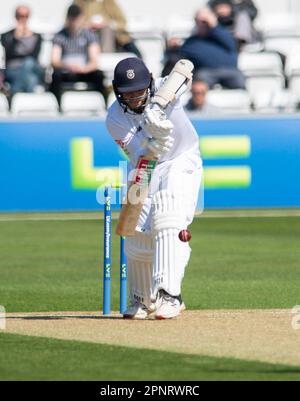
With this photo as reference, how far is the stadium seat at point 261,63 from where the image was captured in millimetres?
21906

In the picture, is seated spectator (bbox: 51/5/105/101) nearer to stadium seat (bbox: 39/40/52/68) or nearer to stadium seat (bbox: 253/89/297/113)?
stadium seat (bbox: 39/40/52/68)

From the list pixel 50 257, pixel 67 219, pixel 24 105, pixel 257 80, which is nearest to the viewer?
pixel 50 257

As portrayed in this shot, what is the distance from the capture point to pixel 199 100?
19.5 metres

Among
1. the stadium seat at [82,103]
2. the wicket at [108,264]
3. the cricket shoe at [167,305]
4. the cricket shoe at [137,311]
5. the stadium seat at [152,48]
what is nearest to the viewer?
the cricket shoe at [167,305]

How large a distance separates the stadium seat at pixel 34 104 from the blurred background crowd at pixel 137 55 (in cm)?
2

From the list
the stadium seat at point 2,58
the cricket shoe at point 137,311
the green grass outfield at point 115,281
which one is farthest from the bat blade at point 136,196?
the stadium seat at point 2,58

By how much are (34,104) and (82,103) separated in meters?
0.80

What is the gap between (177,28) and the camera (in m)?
22.7

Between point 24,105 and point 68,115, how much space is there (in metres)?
1.27

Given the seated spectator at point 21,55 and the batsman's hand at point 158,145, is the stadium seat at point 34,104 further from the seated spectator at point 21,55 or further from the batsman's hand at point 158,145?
the batsman's hand at point 158,145

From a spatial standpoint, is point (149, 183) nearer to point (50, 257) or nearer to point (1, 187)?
point (50, 257)

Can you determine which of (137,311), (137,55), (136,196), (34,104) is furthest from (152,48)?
(136,196)

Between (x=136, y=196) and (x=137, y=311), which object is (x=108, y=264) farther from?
(x=136, y=196)
